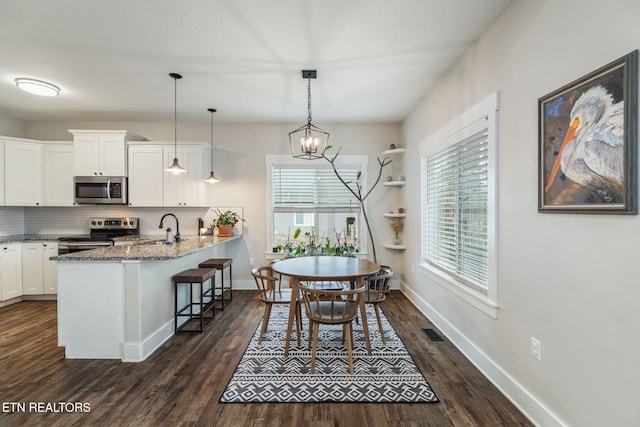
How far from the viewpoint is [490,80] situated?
2.33m

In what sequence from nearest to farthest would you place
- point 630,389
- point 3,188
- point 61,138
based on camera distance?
point 630,389 → point 3,188 → point 61,138

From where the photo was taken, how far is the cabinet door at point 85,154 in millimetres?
4387

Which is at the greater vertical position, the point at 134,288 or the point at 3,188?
the point at 3,188

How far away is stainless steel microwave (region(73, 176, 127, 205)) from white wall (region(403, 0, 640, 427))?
4.83 meters

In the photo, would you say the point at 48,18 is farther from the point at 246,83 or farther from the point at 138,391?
the point at 138,391

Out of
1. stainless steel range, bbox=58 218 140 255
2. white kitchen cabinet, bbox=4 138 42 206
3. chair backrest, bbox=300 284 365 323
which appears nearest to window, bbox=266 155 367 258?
stainless steel range, bbox=58 218 140 255

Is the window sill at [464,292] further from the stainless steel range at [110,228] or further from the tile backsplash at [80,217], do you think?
the stainless steel range at [110,228]

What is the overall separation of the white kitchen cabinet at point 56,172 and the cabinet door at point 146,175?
3.14 feet

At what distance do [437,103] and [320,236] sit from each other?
8.86 feet

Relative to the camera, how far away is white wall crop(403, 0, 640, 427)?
134cm

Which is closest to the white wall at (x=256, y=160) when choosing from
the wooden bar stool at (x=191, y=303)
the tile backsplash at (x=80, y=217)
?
the tile backsplash at (x=80, y=217)

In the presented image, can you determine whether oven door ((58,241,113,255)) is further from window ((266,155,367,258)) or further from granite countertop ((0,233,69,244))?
window ((266,155,367,258))

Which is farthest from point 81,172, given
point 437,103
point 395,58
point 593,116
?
point 593,116

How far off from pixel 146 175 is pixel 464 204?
14.7 feet
